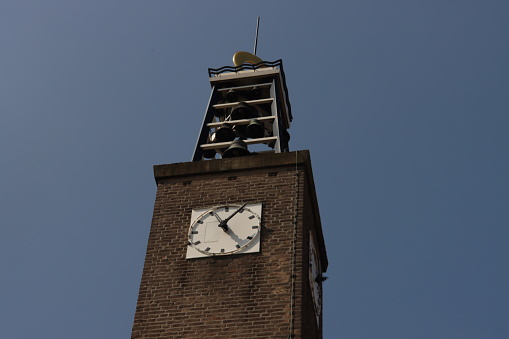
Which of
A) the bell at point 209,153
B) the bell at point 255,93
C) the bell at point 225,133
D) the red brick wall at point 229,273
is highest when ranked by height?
the bell at point 255,93

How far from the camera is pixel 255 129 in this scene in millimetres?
23359

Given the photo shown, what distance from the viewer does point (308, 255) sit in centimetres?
1947

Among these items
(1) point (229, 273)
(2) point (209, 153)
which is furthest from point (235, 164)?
(2) point (209, 153)

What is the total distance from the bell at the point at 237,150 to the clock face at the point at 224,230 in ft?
7.92

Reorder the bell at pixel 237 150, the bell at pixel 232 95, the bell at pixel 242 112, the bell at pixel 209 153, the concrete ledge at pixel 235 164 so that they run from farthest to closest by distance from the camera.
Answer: the bell at pixel 232 95, the bell at pixel 242 112, the bell at pixel 209 153, the bell at pixel 237 150, the concrete ledge at pixel 235 164

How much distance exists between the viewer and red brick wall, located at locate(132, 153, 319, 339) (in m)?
17.6

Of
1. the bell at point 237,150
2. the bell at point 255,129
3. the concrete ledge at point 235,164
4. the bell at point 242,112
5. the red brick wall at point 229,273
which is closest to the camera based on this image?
the red brick wall at point 229,273

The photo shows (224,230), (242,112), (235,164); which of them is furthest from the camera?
(242,112)

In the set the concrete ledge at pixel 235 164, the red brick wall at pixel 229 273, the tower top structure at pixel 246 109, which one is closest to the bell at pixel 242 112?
the tower top structure at pixel 246 109

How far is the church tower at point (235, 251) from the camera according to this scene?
17.7m

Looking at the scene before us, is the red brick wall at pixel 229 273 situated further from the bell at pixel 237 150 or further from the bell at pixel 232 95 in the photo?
the bell at pixel 232 95

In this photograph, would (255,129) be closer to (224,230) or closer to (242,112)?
(242,112)

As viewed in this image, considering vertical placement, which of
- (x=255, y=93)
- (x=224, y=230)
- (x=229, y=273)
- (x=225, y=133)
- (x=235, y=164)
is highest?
(x=255, y=93)

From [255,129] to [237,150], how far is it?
5.30 ft
